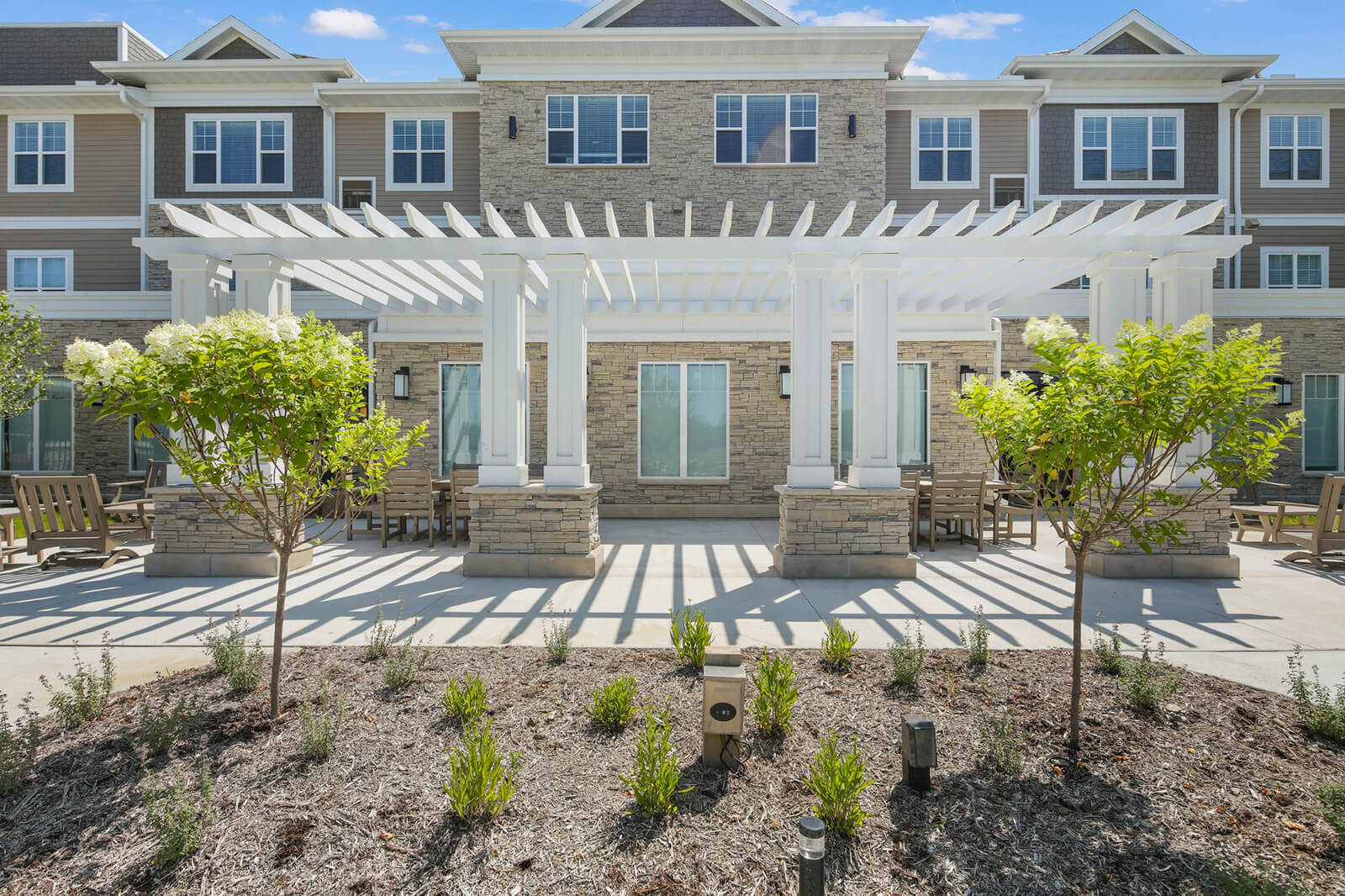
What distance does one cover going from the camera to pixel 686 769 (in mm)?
3104

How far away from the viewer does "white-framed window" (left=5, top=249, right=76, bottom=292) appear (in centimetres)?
1434

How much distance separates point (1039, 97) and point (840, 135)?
14.8 ft

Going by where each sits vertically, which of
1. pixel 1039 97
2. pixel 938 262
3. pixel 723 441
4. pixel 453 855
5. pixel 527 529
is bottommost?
pixel 453 855

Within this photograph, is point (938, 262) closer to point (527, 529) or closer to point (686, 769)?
point (527, 529)

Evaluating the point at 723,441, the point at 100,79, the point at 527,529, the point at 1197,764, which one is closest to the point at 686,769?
the point at 1197,764

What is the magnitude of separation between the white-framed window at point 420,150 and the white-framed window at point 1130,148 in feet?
43.3

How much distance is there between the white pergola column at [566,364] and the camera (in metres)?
7.33

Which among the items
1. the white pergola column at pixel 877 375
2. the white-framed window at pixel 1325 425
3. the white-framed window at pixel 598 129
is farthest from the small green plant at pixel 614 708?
the white-framed window at pixel 1325 425

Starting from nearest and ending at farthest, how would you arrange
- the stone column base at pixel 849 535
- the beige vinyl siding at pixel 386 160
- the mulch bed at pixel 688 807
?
the mulch bed at pixel 688 807 → the stone column base at pixel 849 535 → the beige vinyl siding at pixel 386 160

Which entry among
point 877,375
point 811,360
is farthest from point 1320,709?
point 811,360

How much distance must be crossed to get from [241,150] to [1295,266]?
22955 mm

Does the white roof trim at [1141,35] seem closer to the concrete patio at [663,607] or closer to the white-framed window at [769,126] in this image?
the white-framed window at [769,126]

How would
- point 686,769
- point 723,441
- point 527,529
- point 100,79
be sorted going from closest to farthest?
1. point 686,769
2. point 527,529
3. point 723,441
4. point 100,79

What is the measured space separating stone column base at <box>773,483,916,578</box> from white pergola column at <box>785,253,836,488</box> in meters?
0.31
